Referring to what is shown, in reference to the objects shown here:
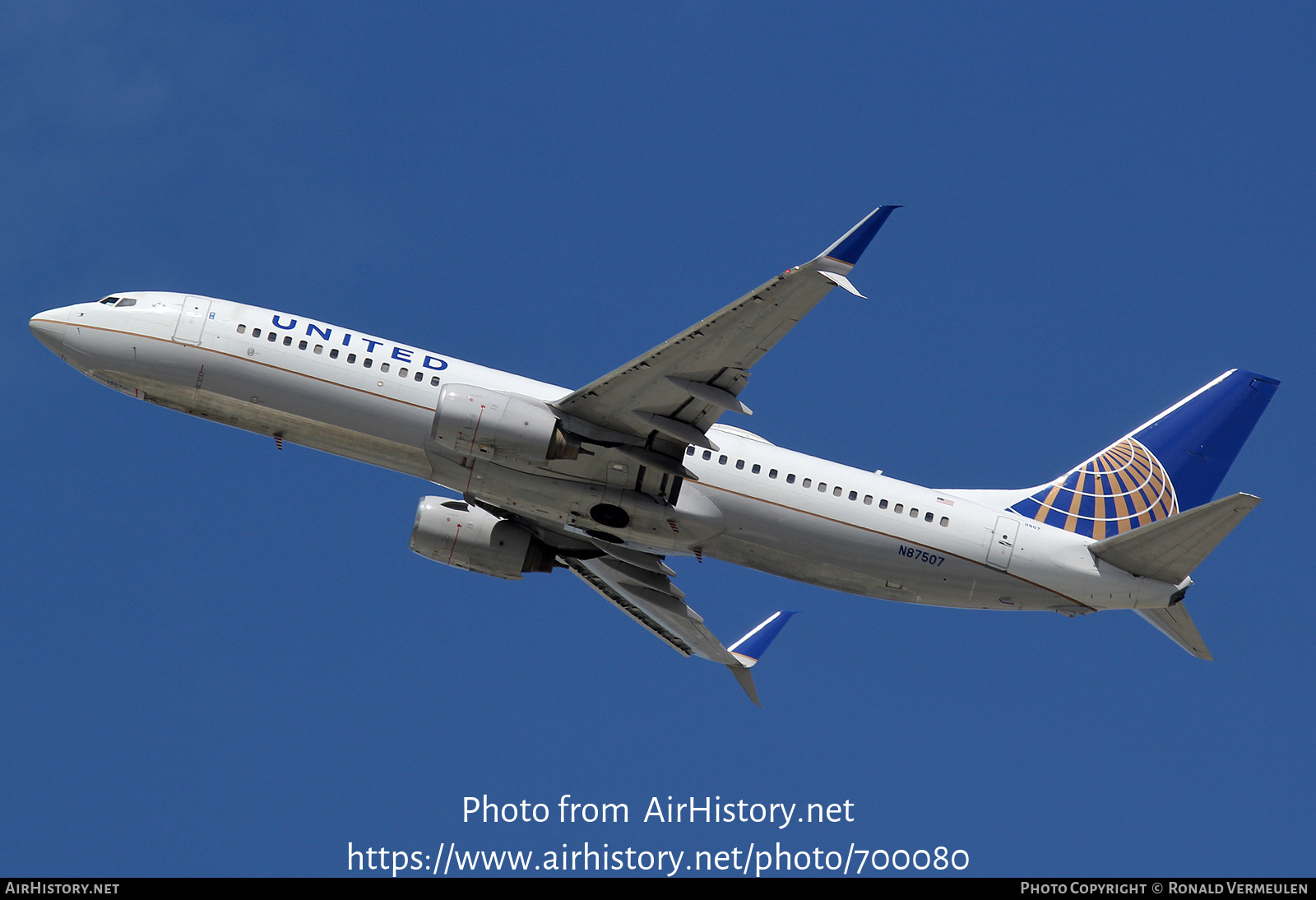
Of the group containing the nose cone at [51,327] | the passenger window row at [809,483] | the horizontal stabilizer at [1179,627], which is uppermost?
the nose cone at [51,327]

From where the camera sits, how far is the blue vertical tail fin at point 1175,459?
36.7 m

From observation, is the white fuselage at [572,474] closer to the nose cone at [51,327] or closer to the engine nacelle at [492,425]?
the nose cone at [51,327]

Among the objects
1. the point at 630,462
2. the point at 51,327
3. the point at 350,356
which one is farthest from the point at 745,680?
→ the point at 51,327

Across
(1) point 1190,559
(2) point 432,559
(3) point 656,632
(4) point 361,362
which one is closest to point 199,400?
(4) point 361,362

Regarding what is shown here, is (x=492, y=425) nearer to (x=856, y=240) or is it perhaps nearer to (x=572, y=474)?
(x=572, y=474)

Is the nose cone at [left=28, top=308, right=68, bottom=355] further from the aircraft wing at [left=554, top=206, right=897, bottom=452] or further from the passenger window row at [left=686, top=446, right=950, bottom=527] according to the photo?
the passenger window row at [left=686, top=446, right=950, bottom=527]

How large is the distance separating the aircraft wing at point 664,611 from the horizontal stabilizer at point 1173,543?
34.6 feet

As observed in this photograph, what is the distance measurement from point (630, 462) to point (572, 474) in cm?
148

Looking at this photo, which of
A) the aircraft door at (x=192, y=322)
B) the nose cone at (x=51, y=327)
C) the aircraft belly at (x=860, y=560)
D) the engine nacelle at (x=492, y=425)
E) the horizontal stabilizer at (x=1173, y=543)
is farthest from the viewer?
the nose cone at (x=51, y=327)

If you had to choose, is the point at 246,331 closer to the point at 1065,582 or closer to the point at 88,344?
the point at 88,344

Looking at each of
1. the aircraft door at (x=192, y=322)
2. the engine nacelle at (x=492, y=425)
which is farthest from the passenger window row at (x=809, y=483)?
the aircraft door at (x=192, y=322)

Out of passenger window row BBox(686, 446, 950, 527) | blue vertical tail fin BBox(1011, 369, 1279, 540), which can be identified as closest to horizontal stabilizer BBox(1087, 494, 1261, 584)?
blue vertical tail fin BBox(1011, 369, 1279, 540)

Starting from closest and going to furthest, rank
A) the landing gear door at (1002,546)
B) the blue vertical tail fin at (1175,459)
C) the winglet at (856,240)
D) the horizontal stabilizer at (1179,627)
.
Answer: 1. the winglet at (856,240)
2. the landing gear door at (1002,546)
3. the horizontal stabilizer at (1179,627)
4. the blue vertical tail fin at (1175,459)

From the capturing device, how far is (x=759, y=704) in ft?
124
